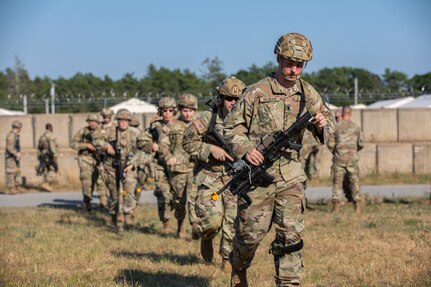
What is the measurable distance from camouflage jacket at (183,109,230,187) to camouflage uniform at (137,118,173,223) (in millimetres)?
2323

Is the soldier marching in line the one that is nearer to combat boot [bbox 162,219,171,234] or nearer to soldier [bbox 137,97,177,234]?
soldier [bbox 137,97,177,234]

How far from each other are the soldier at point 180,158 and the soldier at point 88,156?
414 centimetres

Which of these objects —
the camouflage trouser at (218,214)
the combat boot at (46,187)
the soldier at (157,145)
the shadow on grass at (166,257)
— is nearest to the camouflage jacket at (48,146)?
the combat boot at (46,187)

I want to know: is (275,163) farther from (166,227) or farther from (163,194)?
(166,227)

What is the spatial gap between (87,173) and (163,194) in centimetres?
494

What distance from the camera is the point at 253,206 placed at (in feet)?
20.8

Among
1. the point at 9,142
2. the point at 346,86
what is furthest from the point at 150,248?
the point at 346,86

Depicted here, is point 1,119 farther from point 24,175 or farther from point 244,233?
point 244,233

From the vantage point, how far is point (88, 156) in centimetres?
1622

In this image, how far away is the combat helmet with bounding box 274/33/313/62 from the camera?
20.2 ft

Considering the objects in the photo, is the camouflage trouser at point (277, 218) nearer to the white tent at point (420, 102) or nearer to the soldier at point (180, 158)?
the soldier at point (180, 158)

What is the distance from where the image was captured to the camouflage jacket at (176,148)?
10883 millimetres

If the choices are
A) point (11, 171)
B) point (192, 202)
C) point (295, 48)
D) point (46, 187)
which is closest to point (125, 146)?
point (192, 202)

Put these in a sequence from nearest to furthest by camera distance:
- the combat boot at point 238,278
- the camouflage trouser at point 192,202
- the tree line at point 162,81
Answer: the combat boot at point 238,278
the camouflage trouser at point 192,202
the tree line at point 162,81
